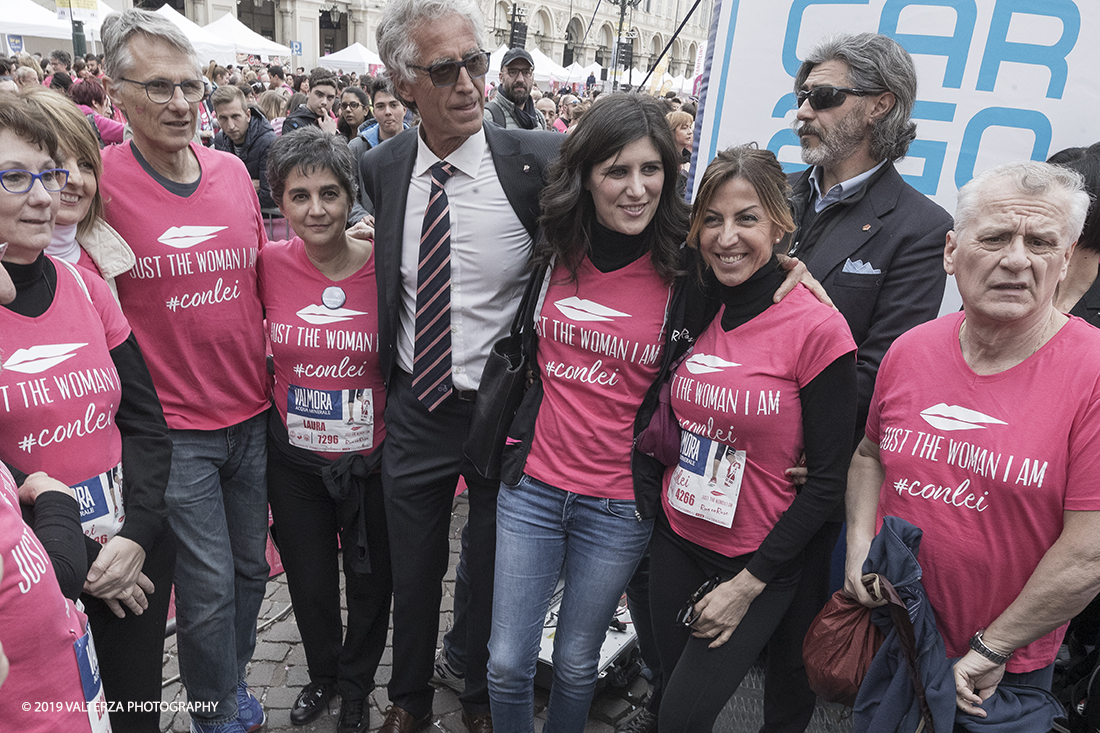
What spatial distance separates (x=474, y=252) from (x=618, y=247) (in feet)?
1.62

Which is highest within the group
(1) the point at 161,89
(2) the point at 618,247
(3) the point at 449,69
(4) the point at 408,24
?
(4) the point at 408,24

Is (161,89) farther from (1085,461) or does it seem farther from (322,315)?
(1085,461)

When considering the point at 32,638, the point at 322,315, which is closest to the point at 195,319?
the point at 322,315

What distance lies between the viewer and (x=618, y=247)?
7.09 ft

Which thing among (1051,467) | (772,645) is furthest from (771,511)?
(1051,467)

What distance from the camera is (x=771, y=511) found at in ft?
6.40

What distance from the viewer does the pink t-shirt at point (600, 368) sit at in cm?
210

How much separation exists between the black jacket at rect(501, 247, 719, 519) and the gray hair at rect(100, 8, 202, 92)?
142 cm

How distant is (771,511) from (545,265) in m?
0.95

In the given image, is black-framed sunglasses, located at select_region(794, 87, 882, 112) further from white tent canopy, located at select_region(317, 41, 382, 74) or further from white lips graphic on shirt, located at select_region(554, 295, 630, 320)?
white tent canopy, located at select_region(317, 41, 382, 74)

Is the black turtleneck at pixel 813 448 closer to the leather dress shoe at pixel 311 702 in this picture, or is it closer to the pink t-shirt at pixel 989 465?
the pink t-shirt at pixel 989 465

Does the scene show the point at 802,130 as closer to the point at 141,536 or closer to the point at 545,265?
the point at 545,265

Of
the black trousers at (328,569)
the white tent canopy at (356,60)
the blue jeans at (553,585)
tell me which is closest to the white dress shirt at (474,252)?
the blue jeans at (553,585)

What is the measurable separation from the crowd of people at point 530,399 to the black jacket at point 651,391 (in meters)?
0.01
